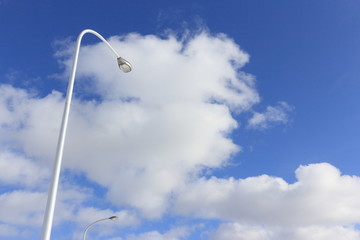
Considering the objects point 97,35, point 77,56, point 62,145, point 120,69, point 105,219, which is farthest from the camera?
point 105,219

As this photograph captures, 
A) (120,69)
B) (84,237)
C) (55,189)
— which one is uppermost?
(84,237)

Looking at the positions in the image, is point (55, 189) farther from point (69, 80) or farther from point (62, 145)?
point (69, 80)

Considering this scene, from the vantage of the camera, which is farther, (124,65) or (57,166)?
(124,65)

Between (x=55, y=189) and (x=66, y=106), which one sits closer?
(x=55, y=189)

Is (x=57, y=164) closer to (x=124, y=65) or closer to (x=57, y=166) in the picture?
(x=57, y=166)

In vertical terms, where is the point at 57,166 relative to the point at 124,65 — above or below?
below

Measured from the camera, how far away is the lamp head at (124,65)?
1313 cm

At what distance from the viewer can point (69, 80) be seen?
10492 mm

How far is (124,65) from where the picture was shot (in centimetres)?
1331

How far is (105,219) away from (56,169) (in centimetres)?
3150

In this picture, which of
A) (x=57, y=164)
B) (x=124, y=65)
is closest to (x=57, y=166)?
(x=57, y=164)

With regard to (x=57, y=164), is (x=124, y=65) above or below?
above

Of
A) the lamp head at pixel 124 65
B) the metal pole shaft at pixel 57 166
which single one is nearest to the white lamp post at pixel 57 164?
the metal pole shaft at pixel 57 166

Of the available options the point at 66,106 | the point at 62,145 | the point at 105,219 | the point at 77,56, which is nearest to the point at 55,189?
the point at 62,145
